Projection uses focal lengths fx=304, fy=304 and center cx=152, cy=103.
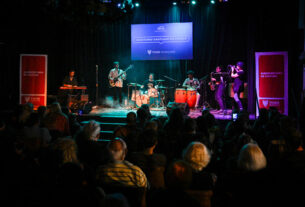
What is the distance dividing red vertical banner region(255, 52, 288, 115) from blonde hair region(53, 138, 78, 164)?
669 cm

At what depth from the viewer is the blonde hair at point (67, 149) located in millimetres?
2945

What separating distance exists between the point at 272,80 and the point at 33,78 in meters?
7.54

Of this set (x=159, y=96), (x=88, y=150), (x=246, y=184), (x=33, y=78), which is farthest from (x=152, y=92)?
(x=246, y=184)

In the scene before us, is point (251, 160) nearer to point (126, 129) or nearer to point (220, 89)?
point (126, 129)

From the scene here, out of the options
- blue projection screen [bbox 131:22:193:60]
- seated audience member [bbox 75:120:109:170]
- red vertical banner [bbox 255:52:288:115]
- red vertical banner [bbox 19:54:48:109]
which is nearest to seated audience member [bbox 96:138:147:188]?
seated audience member [bbox 75:120:109:170]

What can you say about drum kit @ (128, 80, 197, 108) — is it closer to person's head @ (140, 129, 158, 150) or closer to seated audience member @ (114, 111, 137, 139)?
seated audience member @ (114, 111, 137, 139)

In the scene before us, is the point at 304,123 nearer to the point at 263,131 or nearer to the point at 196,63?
the point at 263,131

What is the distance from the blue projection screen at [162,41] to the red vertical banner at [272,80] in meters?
2.80

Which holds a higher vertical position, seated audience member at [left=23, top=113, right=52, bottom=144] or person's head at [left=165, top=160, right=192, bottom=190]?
seated audience member at [left=23, top=113, right=52, bottom=144]

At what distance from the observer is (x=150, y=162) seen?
2.97 metres

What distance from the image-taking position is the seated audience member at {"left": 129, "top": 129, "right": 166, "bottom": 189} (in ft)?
9.65

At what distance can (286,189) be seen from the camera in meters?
2.33

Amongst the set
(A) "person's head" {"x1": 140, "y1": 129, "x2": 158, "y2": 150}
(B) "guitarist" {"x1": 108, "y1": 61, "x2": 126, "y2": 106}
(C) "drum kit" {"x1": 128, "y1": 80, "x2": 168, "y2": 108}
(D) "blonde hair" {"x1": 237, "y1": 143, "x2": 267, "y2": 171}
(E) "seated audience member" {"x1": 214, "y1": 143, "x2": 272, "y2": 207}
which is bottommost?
(E) "seated audience member" {"x1": 214, "y1": 143, "x2": 272, "y2": 207}

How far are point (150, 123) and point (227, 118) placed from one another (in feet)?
15.7
